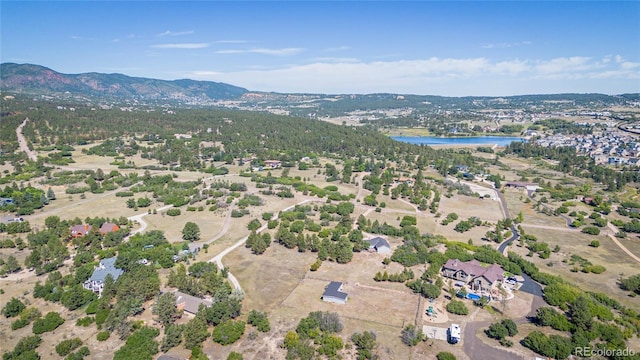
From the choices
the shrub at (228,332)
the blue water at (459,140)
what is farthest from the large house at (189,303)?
the blue water at (459,140)

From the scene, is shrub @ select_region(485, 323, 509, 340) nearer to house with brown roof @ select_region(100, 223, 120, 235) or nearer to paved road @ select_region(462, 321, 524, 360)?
paved road @ select_region(462, 321, 524, 360)

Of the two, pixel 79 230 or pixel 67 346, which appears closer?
pixel 67 346

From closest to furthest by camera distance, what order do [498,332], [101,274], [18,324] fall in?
[498,332], [18,324], [101,274]

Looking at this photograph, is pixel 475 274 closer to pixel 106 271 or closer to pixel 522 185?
pixel 106 271

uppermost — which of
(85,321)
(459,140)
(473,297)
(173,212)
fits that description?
(85,321)

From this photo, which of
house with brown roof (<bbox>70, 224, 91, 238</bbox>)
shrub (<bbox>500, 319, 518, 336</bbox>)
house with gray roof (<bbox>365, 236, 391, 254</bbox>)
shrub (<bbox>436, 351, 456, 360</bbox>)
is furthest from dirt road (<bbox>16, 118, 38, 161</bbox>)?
shrub (<bbox>500, 319, 518, 336</bbox>)

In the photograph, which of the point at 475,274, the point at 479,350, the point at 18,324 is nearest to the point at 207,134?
the point at 18,324

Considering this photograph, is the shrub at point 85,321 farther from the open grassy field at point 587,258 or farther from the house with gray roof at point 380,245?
the open grassy field at point 587,258
